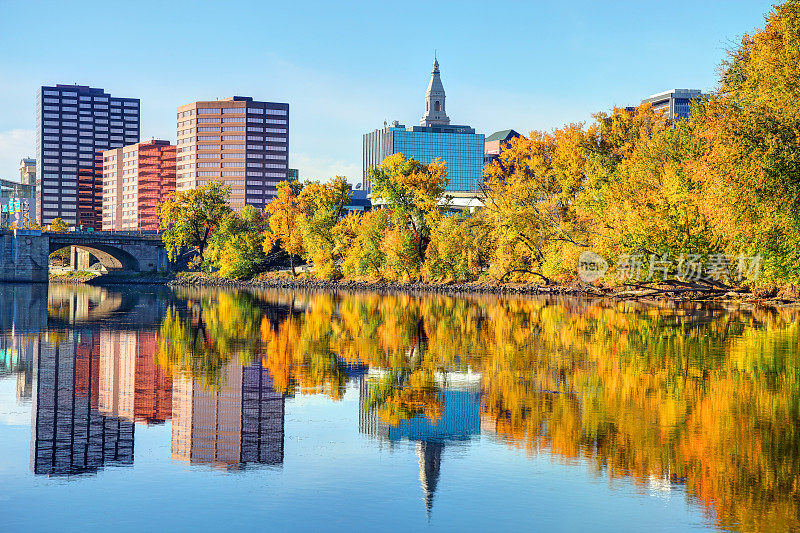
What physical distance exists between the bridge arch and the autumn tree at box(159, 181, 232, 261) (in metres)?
18.0

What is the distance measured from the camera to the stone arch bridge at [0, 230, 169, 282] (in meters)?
128

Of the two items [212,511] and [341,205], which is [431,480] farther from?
[341,205]

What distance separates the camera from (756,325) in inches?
1529

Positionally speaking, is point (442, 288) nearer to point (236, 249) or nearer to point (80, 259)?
point (236, 249)

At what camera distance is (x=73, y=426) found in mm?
14945

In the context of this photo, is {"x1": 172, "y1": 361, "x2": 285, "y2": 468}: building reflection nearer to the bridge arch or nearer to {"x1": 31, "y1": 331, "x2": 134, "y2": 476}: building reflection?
{"x1": 31, "y1": 331, "x2": 134, "y2": 476}: building reflection

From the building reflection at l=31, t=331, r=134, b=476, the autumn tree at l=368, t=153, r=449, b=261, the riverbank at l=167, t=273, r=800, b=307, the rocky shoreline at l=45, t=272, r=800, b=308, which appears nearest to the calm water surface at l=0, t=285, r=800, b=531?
the building reflection at l=31, t=331, r=134, b=476

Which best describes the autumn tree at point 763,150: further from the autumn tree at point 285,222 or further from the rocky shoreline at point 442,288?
the autumn tree at point 285,222

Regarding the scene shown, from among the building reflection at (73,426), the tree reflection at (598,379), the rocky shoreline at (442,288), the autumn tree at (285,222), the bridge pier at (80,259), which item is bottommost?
the building reflection at (73,426)

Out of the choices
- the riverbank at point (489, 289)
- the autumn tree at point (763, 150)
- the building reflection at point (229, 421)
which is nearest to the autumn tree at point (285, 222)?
the riverbank at point (489, 289)

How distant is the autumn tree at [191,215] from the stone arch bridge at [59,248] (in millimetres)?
15580

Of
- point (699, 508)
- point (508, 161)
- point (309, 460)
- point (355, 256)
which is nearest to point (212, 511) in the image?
point (309, 460)

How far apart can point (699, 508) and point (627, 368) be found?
42.1 ft

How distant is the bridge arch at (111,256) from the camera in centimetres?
13812
